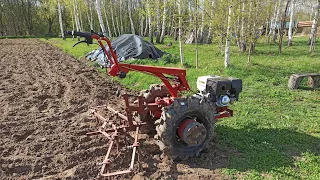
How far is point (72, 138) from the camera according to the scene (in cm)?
522

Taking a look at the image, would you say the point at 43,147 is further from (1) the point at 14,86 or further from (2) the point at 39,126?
(1) the point at 14,86

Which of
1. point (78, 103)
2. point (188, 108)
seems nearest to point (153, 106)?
point (188, 108)

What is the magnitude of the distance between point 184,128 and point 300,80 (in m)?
5.52

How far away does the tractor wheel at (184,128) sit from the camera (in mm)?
4320

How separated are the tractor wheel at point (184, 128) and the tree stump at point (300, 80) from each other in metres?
4.66

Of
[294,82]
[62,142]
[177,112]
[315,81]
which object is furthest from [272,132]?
[62,142]

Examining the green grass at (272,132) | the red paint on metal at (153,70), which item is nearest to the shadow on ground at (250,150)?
the green grass at (272,132)

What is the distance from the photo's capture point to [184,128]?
4.39 metres

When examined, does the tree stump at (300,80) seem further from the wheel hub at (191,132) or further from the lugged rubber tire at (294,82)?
the wheel hub at (191,132)

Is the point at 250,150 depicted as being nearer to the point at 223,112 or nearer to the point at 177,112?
the point at 223,112

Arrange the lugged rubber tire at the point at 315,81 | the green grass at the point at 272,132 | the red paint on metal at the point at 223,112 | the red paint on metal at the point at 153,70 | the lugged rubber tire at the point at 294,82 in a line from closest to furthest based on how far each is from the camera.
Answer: the red paint on metal at the point at 153,70, the green grass at the point at 272,132, the red paint on metal at the point at 223,112, the lugged rubber tire at the point at 294,82, the lugged rubber tire at the point at 315,81

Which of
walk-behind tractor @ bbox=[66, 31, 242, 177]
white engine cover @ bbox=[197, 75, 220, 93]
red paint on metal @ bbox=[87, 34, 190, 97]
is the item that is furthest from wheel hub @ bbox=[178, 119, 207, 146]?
white engine cover @ bbox=[197, 75, 220, 93]

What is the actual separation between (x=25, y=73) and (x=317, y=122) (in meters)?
11.1

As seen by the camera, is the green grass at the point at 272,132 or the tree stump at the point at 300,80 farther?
the tree stump at the point at 300,80
